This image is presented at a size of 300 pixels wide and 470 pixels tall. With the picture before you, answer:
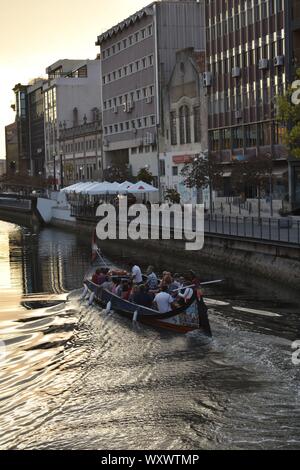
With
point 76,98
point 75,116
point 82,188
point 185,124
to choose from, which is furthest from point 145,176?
point 76,98

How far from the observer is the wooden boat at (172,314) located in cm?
2731

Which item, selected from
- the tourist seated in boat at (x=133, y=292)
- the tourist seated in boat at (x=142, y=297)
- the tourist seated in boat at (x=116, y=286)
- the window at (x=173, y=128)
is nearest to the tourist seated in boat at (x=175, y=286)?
the tourist seated in boat at (x=142, y=297)

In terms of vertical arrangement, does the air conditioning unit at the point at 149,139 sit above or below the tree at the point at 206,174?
above

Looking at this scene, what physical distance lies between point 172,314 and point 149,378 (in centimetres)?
591

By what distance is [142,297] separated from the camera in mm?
31719

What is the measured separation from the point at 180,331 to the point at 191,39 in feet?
228

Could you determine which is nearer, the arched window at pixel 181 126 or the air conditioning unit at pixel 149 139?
the arched window at pixel 181 126

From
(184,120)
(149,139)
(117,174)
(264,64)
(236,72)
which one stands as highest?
(236,72)

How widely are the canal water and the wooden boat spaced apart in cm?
46

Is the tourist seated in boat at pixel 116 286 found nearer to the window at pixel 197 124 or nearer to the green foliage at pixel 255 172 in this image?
the green foliage at pixel 255 172

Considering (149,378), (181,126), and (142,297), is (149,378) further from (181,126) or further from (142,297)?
(181,126)

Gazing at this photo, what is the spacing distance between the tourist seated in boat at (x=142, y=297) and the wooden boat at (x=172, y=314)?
0.28 metres

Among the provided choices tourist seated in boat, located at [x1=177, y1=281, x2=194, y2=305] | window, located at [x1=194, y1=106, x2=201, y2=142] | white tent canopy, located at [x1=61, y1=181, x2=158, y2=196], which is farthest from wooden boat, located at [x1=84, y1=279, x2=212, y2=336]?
window, located at [x1=194, y1=106, x2=201, y2=142]

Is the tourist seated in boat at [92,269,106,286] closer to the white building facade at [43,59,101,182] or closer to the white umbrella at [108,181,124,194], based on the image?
the white umbrella at [108,181,124,194]
